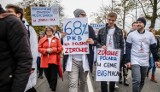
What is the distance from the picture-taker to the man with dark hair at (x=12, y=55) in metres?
2.80

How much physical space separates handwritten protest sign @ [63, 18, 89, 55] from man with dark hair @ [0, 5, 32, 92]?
13.2 feet

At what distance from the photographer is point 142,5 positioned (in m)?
30.9

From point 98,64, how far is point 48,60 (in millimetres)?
1974

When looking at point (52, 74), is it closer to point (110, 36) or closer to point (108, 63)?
point (108, 63)

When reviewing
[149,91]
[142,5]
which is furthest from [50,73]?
[142,5]

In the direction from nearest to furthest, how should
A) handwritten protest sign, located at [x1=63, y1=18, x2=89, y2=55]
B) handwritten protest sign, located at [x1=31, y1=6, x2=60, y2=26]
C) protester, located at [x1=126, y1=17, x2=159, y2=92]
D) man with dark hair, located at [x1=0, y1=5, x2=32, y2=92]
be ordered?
man with dark hair, located at [x1=0, y1=5, x2=32, y2=92], protester, located at [x1=126, y1=17, x2=159, y2=92], handwritten protest sign, located at [x1=63, y1=18, x2=89, y2=55], handwritten protest sign, located at [x1=31, y1=6, x2=60, y2=26]

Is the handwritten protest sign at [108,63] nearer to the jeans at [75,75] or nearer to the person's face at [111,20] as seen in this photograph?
the jeans at [75,75]

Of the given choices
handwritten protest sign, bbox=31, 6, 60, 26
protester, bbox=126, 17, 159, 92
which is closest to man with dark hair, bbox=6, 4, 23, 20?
protester, bbox=126, 17, 159, 92

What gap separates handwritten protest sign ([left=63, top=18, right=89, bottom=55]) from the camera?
22.6 feet

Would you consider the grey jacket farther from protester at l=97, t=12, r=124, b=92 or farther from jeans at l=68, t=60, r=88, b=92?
jeans at l=68, t=60, r=88, b=92

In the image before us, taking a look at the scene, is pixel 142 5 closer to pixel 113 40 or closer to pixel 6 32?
pixel 113 40

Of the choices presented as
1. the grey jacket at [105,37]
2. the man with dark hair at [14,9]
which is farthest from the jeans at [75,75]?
the man with dark hair at [14,9]

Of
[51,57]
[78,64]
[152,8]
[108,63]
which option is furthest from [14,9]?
[152,8]

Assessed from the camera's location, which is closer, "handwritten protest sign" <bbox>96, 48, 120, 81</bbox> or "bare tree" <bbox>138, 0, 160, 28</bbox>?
"handwritten protest sign" <bbox>96, 48, 120, 81</bbox>
